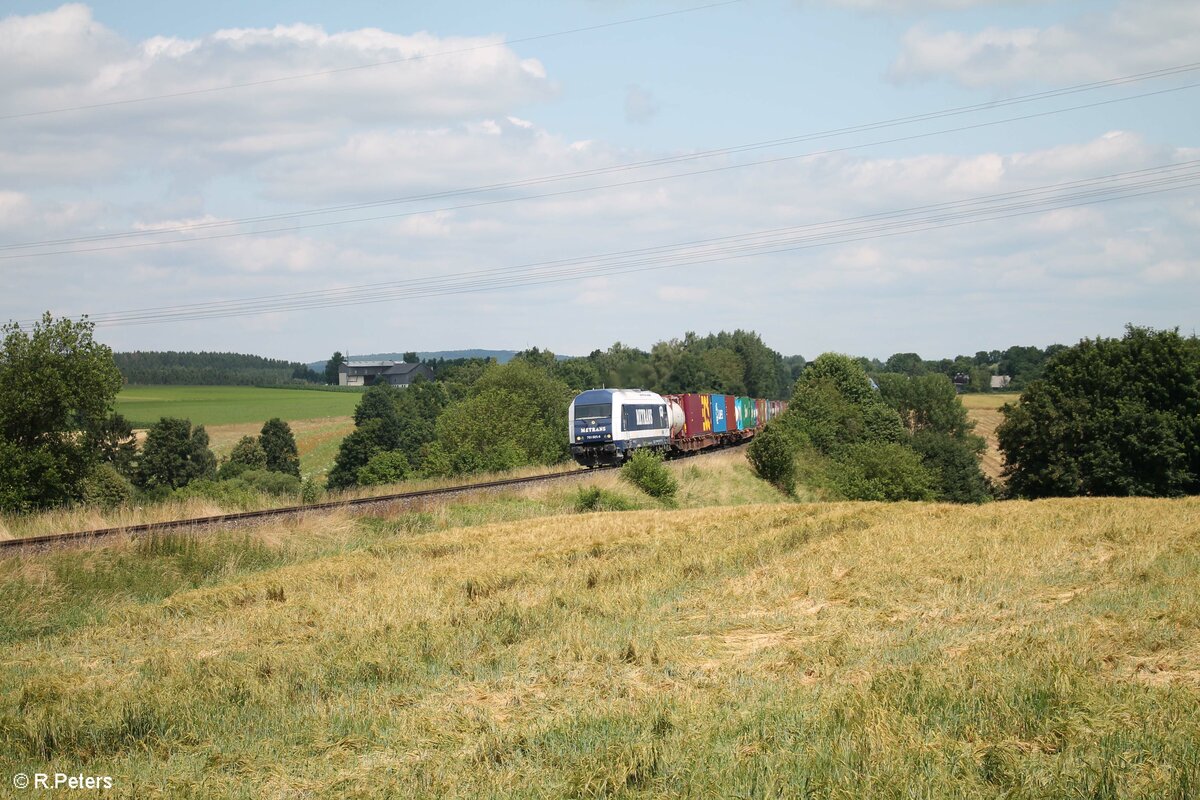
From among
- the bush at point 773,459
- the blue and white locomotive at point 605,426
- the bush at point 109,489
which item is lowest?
the bush at point 109,489

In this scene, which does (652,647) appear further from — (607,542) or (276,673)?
(607,542)

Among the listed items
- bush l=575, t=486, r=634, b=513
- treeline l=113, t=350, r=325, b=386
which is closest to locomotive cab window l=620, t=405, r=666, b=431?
bush l=575, t=486, r=634, b=513

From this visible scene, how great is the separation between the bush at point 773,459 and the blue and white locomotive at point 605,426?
1191cm

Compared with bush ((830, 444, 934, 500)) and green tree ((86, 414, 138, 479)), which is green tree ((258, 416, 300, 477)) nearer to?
green tree ((86, 414, 138, 479))

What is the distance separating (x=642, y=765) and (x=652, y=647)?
11.2 feet

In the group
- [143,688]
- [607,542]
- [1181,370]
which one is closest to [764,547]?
[607,542]

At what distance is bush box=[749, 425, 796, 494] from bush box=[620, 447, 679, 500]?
691 inches

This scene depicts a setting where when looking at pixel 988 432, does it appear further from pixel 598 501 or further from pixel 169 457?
pixel 598 501

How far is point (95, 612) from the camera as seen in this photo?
50.5ft

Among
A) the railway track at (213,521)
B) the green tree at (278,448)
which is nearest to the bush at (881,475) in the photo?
the railway track at (213,521)

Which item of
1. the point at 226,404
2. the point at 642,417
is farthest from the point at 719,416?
the point at 226,404

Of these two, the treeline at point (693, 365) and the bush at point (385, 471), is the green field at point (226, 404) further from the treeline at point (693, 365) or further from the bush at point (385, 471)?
the bush at point (385, 471)

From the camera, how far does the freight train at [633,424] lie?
42719 mm

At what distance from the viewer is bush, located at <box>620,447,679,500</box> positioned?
36.7 m
